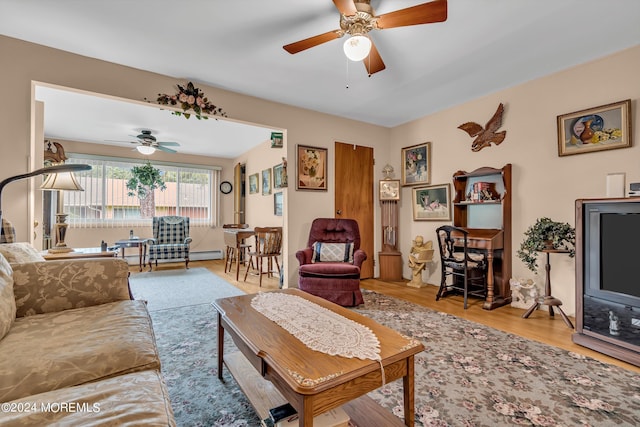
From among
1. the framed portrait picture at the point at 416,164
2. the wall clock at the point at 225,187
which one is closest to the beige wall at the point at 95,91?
the framed portrait picture at the point at 416,164

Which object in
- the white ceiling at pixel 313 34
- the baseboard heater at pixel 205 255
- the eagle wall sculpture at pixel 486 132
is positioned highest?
the white ceiling at pixel 313 34

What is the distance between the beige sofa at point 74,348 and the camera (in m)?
0.81

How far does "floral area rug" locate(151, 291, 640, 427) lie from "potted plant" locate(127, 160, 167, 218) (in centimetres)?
451

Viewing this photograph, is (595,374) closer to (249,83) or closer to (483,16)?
(483,16)

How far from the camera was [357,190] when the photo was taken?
453 centimetres

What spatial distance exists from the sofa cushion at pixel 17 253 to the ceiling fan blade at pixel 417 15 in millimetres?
2732

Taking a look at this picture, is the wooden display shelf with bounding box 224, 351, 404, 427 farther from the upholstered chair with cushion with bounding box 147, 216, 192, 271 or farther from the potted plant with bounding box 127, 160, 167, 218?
the potted plant with bounding box 127, 160, 167, 218

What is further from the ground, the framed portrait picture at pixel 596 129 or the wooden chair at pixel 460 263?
the framed portrait picture at pixel 596 129

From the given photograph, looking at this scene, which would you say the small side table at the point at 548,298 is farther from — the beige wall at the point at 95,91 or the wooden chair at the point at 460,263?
the beige wall at the point at 95,91

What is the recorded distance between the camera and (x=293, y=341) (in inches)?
50.6

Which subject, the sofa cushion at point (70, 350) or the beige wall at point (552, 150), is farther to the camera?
the beige wall at point (552, 150)

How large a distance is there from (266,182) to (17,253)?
12.7ft

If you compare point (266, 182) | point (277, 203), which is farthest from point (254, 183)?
point (277, 203)

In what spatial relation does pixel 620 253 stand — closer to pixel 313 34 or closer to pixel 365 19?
pixel 365 19
